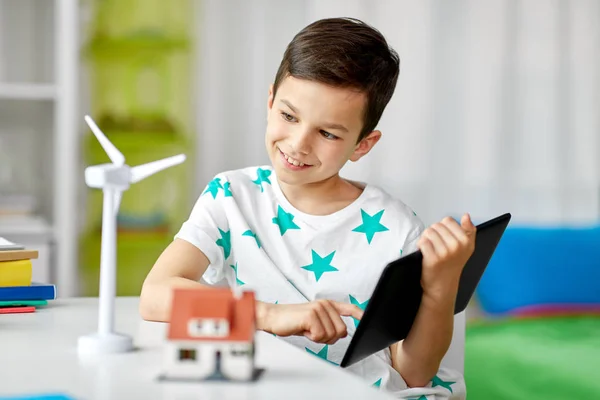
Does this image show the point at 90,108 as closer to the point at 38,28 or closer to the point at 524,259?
the point at 38,28

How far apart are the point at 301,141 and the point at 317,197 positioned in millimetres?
195

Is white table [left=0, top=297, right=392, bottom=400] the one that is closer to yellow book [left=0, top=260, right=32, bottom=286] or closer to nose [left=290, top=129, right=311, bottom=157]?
yellow book [left=0, top=260, right=32, bottom=286]

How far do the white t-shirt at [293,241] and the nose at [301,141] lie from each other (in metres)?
0.17

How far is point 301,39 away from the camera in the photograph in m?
1.47

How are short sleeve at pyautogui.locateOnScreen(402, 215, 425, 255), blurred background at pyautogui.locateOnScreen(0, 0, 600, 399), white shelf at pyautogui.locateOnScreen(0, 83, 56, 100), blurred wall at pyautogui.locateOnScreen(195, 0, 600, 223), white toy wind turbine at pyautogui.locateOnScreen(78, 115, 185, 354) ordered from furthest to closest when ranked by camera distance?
blurred wall at pyautogui.locateOnScreen(195, 0, 600, 223) → blurred background at pyautogui.locateOnScreen(0, 0, 600, 399) → white shelf at pyautogui.locateOnScreen(0, 83, 56, 100) → short sleeve at pyautogui.locateOnScreen(402, 215, 425, 255) → white toy wind turbine at pyautogui.locateOnScreen(78, 115, 185, 354)

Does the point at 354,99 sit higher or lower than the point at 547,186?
higher

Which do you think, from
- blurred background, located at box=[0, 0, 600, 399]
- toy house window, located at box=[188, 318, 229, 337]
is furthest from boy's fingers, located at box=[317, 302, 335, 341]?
blurred background, located at box=[0, 0, 600, 399]

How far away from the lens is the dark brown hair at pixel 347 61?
1389 millimetres

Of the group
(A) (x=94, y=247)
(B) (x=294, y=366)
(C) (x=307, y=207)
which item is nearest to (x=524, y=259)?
(A) (x=94, y=247)

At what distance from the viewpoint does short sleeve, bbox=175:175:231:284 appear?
1.41 m

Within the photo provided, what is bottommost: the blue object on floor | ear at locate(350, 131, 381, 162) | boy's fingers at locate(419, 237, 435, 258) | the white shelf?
the blue object on floor

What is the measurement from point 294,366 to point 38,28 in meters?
2.39

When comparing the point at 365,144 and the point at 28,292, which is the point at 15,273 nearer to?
the point at 28,292

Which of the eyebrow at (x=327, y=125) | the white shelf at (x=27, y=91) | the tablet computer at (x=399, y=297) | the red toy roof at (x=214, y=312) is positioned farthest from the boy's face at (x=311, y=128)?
the white shelf at (x=27, y=91)
